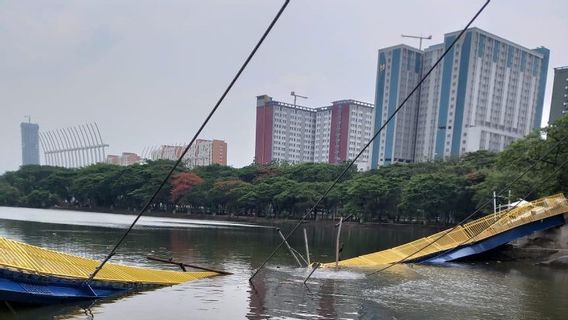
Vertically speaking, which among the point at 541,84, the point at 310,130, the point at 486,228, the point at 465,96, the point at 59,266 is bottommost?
the point at 59,266

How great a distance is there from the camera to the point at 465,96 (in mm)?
101312

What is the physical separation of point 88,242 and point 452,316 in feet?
86.3

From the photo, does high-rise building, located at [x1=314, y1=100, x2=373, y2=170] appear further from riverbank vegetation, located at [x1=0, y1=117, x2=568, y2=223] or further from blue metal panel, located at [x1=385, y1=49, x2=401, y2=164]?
riverbank vegetation, located at [x1=0, y1=117, x2=568, y2=223]

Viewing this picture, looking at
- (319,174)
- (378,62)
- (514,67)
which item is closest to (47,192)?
(319,174)

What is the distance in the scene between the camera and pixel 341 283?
62.4 feet

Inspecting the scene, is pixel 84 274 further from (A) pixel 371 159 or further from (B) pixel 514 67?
(B) pixel 514 67

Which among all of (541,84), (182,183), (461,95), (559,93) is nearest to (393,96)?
(461,95)

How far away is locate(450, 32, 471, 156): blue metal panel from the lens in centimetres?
9969

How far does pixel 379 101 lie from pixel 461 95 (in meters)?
19.8

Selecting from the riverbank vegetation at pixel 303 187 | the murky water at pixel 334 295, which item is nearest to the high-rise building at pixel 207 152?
the riverbank vegetation at pixel 303 187

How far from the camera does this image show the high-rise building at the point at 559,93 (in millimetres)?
99125

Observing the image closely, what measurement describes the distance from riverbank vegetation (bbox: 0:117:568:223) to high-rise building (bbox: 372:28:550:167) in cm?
3471

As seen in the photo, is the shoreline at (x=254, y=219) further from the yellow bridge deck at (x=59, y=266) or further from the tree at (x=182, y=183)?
the yellow bridge deck at (x=59, y=266)

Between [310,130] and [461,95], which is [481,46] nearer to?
[461,95]
